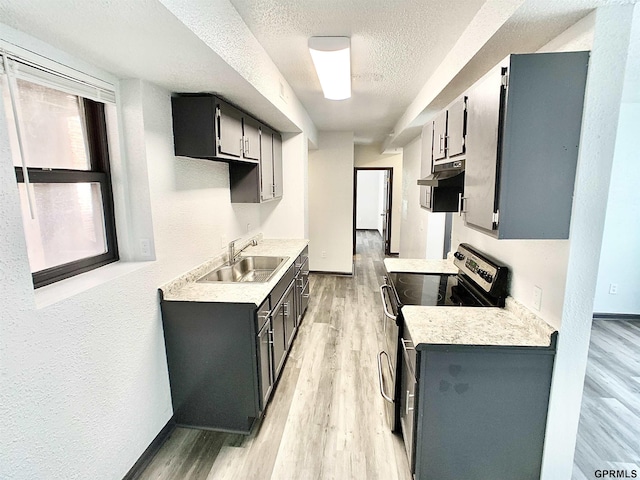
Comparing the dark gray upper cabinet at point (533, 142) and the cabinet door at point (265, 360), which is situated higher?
the dark gray upper cabinet at point (533, 142)

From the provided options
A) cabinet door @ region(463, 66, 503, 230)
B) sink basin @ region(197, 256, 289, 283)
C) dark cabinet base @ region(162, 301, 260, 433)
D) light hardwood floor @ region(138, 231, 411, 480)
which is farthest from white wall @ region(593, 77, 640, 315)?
dark cabinet base @ region(162, 301, 260, 433)

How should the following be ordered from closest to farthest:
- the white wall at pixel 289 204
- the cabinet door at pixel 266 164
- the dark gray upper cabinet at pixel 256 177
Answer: the dark gray upper cabinet at pixel 256 177
the cabinet door at pixel 266 164
the white wall at pixel 289 204

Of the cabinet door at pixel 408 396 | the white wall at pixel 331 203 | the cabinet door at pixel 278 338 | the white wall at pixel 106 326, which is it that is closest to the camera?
the white wall at pixel 106 326

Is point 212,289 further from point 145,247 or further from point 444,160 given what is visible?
point 444,160

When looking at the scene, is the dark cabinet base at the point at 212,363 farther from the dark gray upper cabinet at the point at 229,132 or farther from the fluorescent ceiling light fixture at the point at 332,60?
the fluorescent ceiling light fixture at the point at 332,60

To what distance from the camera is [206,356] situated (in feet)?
7.06

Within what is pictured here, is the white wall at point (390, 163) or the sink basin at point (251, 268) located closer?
the sink basin at point (251, 268)

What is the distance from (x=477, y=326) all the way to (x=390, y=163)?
614cm

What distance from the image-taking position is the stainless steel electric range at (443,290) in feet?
6.70

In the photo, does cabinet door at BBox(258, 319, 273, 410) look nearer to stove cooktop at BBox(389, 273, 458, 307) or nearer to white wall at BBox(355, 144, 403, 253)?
stove cooktop at BBox(389, 273, 458, 307)

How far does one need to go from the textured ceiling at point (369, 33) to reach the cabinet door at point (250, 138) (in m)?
0.50

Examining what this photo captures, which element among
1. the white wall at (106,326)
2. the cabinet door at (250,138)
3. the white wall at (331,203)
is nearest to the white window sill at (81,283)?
the white wall at (106,326)

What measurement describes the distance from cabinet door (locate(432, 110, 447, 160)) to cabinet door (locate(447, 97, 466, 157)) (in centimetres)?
8

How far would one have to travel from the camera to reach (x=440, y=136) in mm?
2344
